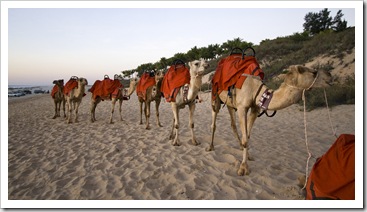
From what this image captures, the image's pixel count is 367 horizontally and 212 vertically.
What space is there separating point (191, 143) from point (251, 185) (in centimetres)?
244

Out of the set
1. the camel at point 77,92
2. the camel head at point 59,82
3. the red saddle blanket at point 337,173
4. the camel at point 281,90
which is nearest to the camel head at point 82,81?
the camel at point 77,92

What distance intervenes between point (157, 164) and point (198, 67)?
6.83ft

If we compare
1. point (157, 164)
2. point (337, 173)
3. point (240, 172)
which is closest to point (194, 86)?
point (157, 164)

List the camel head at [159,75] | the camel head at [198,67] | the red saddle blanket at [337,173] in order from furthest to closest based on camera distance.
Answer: the camel head at [159,75], the camel head at [198,67], the red saddle blanket at [337,173]

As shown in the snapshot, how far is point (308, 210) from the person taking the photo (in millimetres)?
2416

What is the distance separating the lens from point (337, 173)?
1953mm

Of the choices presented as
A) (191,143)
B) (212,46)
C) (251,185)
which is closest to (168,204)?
(251,185)

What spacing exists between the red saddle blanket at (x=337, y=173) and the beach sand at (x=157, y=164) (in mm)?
1102

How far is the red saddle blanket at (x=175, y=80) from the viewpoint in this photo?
5133 mm

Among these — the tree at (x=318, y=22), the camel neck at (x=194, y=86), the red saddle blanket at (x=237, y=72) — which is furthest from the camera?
the tree at (x=318, y=22)

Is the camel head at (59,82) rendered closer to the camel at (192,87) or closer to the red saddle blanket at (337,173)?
the camel at (192,87)

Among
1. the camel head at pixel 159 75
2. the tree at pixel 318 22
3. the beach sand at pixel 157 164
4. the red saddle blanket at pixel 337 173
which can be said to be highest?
the tree at pixel 318 22

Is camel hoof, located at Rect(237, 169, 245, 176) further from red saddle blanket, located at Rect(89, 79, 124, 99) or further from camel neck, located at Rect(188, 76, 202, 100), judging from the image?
red saddle blanket, located at Rect(89, 79, 124, 99)

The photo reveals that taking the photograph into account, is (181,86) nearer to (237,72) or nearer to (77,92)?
(237,72)
